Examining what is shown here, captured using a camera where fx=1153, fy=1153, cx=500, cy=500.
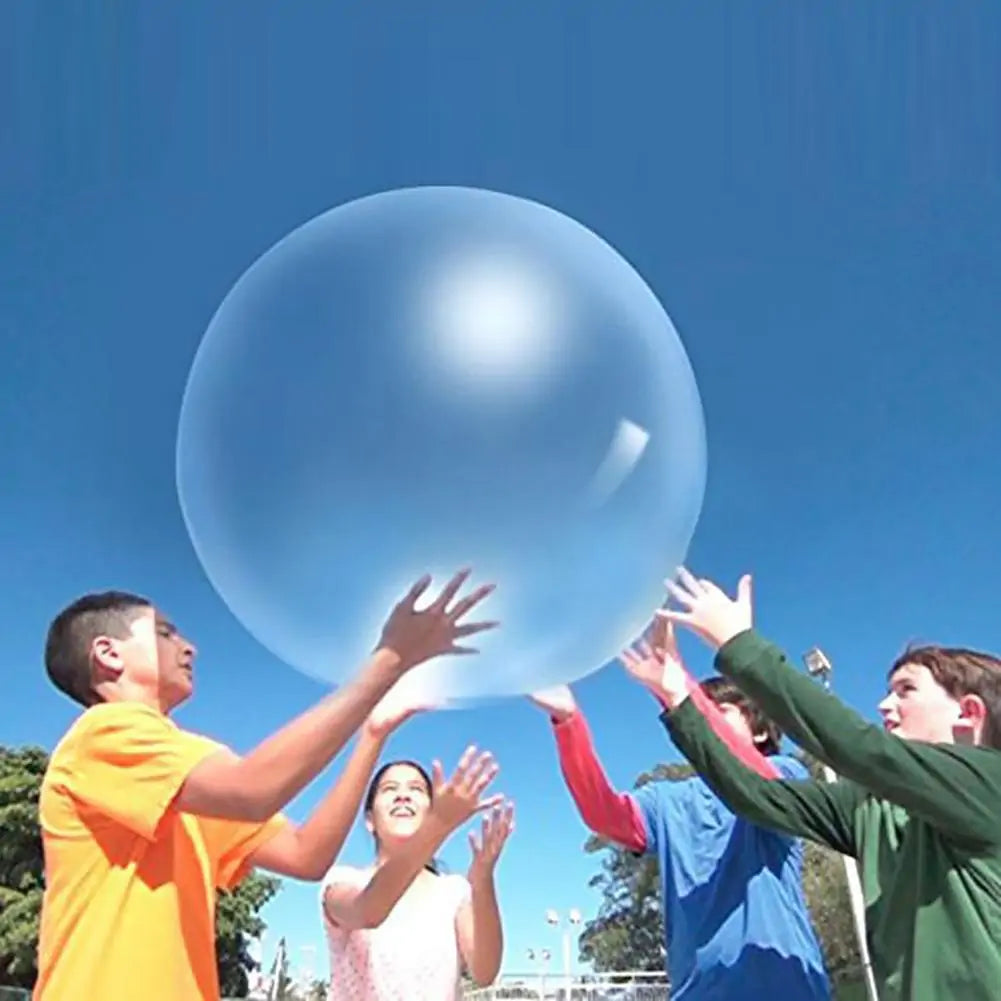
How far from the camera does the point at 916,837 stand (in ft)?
8.46

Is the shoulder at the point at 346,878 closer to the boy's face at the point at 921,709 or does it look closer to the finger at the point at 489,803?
the finger at the point at 489,803

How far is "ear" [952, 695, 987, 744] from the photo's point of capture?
2.74m

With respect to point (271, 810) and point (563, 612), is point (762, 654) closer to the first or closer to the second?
point (563, 612)

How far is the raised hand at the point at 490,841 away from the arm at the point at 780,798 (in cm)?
74

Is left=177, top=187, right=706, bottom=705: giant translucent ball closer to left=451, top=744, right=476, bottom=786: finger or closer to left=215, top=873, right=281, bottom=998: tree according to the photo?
left=451, top=744, right=476, bottom=786: finger

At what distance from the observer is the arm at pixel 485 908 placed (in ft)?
11.1

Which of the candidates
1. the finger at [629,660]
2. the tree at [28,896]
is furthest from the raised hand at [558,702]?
the tree at [28,896]

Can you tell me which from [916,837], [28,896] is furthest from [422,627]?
[28,896]

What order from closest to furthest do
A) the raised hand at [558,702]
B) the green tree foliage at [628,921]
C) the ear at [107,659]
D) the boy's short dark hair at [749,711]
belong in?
the ear at [107,659]
the raised hand at [558,702]
the boy's short dark hair at [749,711]
the green tree foliage at [628,921]

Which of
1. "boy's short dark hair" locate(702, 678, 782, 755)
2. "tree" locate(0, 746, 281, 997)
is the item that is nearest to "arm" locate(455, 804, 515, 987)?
"boy's short dark hair" locate(702, 678, 782, 755)

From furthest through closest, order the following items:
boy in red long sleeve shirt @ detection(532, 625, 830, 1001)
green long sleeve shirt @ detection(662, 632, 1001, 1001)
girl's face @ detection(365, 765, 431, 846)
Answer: girl's face @ detection(365, 765, 431, 846) → boy in red long sleeve shirt @ detection(532, 625, 830, 1001) → green long sleeve shirt @ detection(662, 632, 1001, 1001)

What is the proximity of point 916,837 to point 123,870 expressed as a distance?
169 centimetres

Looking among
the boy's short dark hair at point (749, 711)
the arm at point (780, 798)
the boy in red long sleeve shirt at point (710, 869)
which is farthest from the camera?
the boy's short dark hair at point (749, 711)

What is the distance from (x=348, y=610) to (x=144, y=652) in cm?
45
